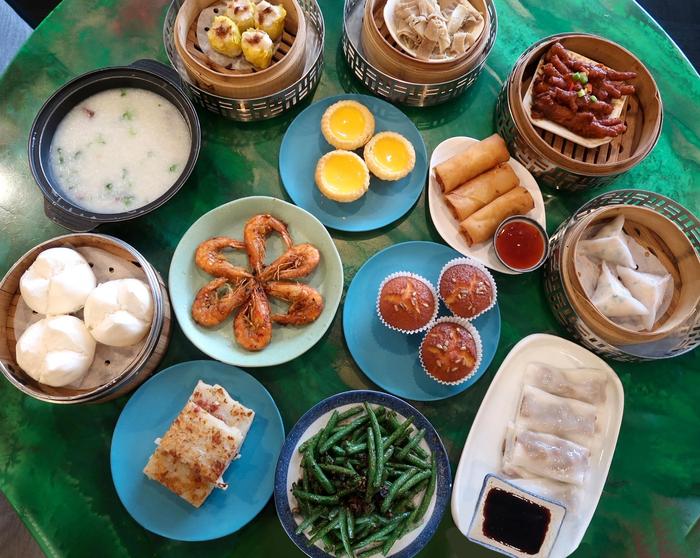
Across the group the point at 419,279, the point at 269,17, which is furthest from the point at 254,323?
the point at 269,17

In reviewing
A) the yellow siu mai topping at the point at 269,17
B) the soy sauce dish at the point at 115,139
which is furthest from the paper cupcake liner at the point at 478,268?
the yellow siu mai topping at the point at 269,17

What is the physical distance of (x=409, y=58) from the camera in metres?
2.73

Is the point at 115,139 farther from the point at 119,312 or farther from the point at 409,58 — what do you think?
the point at 409,58

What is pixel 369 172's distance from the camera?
9.30 ft

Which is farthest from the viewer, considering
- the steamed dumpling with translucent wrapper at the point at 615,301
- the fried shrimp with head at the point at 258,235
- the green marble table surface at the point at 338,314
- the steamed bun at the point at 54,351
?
the fried shrimp with head at the point at 258,235

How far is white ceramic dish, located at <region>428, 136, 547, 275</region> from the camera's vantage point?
280 cm

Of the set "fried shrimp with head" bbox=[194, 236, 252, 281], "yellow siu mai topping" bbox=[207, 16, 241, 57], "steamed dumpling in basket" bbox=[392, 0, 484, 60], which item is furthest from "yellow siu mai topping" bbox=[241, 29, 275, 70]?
"fried shrimp with head" bbox=[194, 236, 252, 281]

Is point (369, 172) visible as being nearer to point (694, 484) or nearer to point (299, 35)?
point (299, 35)

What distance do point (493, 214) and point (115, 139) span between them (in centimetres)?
212

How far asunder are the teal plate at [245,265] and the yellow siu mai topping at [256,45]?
75cm

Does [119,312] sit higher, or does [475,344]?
[119,312]

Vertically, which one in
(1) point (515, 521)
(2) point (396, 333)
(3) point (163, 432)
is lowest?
(1) point (515, 521)

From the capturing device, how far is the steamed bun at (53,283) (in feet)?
7.65

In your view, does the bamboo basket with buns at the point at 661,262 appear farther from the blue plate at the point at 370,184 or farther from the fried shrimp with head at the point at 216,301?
the fried shrimp with head at the point at 216,301
